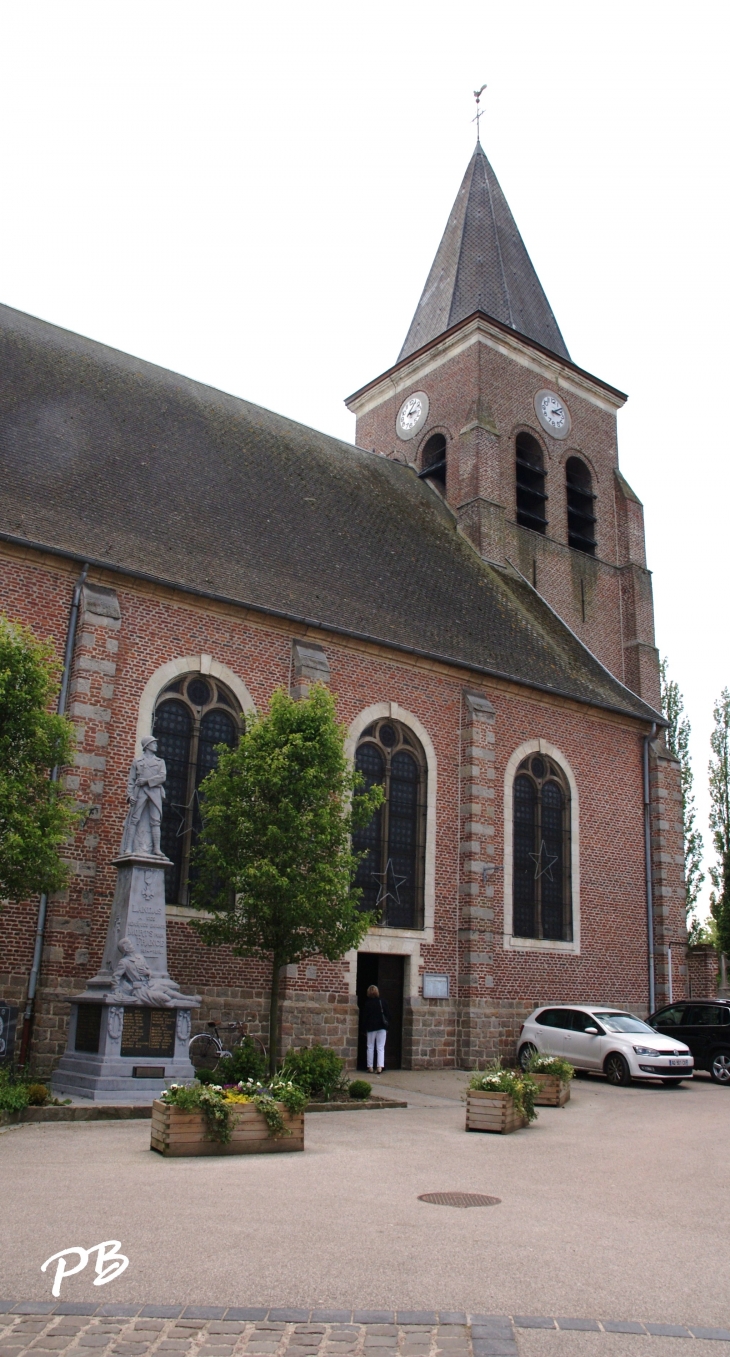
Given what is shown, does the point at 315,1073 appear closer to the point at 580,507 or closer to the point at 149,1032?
the point at 149,1032

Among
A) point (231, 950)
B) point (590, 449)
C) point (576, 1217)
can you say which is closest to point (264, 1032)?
point (231, 950)

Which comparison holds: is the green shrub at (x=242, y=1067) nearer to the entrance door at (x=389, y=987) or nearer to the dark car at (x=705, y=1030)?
the entrance door at (x=389, y=987)

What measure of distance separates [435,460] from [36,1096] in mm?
21219

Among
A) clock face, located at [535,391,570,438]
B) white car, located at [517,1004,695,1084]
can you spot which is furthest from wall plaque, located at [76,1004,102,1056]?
clock face, located at [535,391,570,438]

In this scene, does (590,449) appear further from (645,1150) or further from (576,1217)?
(576,1217)

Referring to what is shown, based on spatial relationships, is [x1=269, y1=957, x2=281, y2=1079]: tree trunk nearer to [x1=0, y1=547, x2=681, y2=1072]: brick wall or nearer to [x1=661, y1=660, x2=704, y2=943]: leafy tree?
[x1=0, y1=547, x2=681, y2=1072]: brick wall

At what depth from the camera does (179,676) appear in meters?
17.3

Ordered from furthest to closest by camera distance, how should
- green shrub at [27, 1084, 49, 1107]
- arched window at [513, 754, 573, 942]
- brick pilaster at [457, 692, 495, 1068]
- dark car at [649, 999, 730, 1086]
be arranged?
1. arched window at [513, 754, 573, 942]
2. brick pilaster at [457, 692, 495, 1068]
3. dark car at [649, 999, 730, 1086]
4. green shrub at [27, 1084, 49, 1107]

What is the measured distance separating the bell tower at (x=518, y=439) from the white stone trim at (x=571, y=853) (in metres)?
5.27

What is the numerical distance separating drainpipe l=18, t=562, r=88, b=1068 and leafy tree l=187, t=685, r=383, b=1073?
2135 mm

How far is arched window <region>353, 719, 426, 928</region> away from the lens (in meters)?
19.2

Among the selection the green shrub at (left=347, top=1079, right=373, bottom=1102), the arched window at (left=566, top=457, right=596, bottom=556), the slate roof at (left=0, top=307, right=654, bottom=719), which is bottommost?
the green shrub at (left=347, top=1079, right=373, bottom=1102)

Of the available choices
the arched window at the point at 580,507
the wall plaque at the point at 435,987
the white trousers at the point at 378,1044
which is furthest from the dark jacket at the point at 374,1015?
the arched window at the point at 580,507

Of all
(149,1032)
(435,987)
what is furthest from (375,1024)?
(149,1032)
